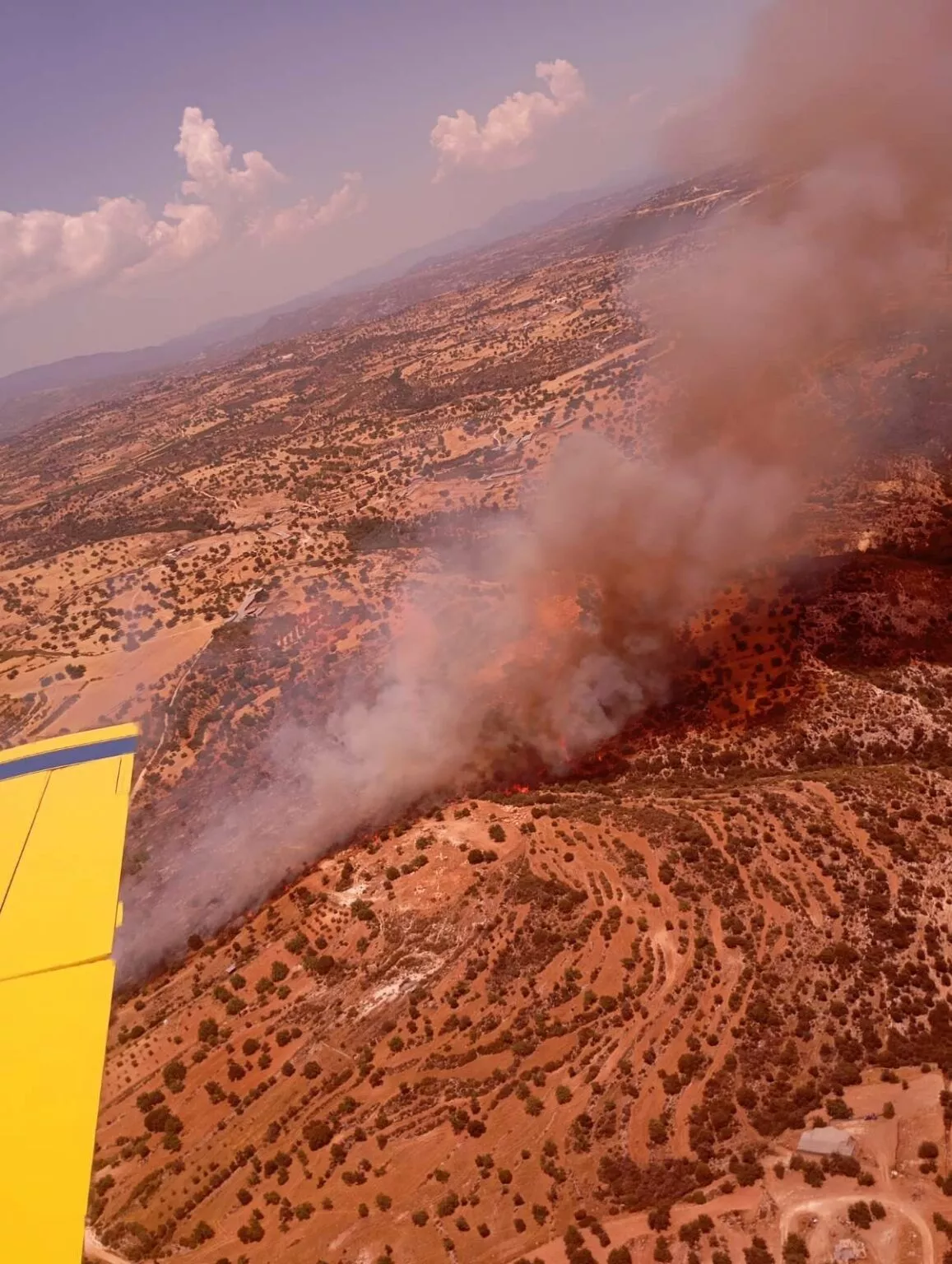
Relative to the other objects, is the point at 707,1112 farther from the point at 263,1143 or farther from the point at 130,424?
the point at 130,424

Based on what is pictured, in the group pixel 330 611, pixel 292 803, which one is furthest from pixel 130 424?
pixel 292 803

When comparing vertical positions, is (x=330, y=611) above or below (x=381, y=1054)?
above

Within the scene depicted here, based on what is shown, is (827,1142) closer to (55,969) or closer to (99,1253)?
(55,969)

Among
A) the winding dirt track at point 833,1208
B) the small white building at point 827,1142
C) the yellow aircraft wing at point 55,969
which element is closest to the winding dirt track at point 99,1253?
the yellow aircraft wing at point 55,969

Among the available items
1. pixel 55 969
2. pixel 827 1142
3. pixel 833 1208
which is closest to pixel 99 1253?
pixel 55 969

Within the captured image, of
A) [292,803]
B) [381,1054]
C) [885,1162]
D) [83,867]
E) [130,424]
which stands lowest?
[885,1162]

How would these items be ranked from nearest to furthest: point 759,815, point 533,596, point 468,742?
point 759,815 → point 468,742 → point 533,596

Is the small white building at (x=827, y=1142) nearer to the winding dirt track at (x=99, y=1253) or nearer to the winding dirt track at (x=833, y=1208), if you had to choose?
the winding dirt track at (x=833, y=1208)
